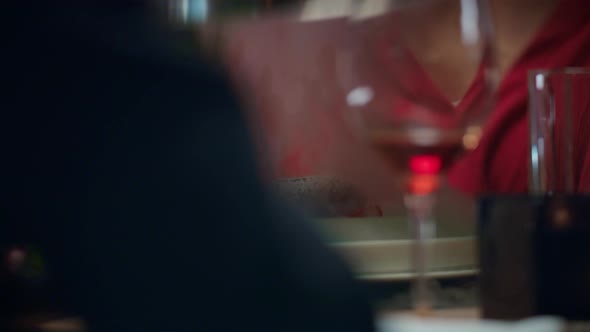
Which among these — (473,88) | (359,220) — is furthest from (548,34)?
(473,88)

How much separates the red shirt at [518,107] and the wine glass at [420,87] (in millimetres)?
1185

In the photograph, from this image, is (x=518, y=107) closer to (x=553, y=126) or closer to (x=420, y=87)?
(x=553, y=126)

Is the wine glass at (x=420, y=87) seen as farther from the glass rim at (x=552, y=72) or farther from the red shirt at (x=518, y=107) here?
the red shirt at (x=518, y=107)

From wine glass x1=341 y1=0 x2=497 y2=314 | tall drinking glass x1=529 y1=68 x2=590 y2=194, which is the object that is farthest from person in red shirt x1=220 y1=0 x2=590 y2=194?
wine glass x1=341 y1=0 x2=497 y2=314

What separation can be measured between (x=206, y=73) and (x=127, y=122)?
5 centimetres

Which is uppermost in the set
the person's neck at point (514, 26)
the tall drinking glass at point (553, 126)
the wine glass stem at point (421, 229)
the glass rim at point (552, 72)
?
the person's neck at point (514, 26)

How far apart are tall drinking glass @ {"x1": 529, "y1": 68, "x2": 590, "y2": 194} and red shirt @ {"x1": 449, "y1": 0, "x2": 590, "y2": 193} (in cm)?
88

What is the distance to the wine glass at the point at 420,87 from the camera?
419 millimetres

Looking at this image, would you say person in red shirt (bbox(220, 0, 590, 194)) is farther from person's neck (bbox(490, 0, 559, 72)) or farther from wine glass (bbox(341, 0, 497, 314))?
wine glass (bbox(341, 0, 497, 314))

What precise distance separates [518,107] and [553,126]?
953 mm

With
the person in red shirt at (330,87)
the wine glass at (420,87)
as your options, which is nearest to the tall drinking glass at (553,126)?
the wine glass at (420,87)

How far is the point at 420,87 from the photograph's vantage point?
0.42 metres

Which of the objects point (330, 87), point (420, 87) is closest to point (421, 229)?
point (420, 87)

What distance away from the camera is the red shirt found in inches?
62.7
